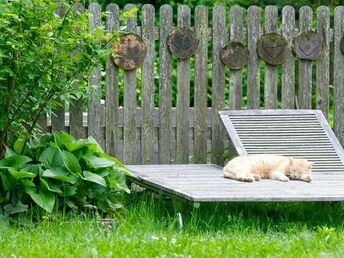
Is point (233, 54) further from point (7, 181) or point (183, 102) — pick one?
point (7, 181)

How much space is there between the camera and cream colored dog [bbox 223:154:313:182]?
7672 millimetres

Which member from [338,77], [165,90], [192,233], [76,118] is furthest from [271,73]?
[192,233]

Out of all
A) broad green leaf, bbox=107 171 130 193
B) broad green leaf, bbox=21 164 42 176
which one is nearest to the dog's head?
broad green leaf, bbox=107 171 130 193

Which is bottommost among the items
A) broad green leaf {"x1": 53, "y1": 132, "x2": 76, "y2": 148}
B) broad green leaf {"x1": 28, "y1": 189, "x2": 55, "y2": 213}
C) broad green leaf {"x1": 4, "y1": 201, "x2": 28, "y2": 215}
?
broad green leaf {"x1": 4, "y1": 201, "x2": 28, "y2": 215}

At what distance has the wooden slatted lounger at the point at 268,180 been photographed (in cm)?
691

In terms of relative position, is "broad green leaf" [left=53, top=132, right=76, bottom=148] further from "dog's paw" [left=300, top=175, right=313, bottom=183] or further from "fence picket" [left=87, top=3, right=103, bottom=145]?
"dog's paw" [left=300, top=175, right=313, bottom=183]

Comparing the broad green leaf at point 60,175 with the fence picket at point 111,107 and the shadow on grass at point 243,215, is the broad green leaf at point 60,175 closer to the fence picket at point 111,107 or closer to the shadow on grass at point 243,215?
the shadow on grass at point 243,215

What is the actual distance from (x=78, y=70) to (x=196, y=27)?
6.31ft

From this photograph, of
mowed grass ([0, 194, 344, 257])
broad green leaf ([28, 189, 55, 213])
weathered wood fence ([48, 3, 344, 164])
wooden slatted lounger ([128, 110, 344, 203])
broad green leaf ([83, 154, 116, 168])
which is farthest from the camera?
weathered wood fence ([48, 3, 344, 164])

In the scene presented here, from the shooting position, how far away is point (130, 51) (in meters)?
8.87

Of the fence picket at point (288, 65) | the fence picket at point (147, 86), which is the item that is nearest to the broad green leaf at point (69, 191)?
the fence picket at point (147, 86)

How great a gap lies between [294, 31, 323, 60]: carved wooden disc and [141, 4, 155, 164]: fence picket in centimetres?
143

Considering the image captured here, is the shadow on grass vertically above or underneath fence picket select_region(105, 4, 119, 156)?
underneath

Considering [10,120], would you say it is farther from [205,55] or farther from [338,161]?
[338,161]
